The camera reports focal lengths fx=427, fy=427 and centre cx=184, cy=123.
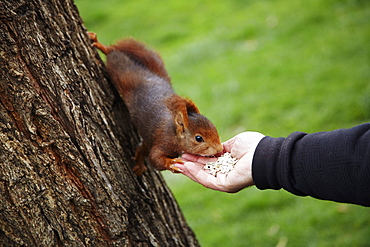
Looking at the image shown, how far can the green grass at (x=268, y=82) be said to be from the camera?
3514mm

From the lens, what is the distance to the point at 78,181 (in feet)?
6.21

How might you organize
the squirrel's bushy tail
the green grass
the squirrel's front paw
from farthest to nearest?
the green grass < the squirrel's bushy tail < the squirrel's front paw

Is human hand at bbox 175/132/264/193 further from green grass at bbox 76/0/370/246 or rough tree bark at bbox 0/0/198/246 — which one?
green grass at bbox 76/0/370/246

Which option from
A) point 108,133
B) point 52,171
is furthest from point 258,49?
point 52,171

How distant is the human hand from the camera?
1.97m

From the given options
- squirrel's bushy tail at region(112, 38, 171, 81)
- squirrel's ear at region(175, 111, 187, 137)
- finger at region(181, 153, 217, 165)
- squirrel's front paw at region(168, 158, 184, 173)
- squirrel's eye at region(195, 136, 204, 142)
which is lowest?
squirrel's front paw at region(168, 158, 184, 173)

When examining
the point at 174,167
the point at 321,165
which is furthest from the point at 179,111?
the point at 321,165

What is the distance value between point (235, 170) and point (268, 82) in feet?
10.6

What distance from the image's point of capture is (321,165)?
5.64ft

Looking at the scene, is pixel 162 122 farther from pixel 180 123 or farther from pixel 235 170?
pixel 235 170

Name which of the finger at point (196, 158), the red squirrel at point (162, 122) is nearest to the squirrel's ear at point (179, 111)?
the red squirrel at point (162, 122)

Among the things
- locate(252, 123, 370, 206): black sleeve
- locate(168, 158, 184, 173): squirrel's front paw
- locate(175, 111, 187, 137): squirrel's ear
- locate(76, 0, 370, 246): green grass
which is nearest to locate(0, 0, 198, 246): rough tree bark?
locate(168, 158, 184, 173): squirrel's front paw

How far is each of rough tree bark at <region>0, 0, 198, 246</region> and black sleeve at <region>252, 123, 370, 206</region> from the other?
67 centimetres

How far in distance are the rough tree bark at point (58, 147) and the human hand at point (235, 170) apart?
0.30 m
